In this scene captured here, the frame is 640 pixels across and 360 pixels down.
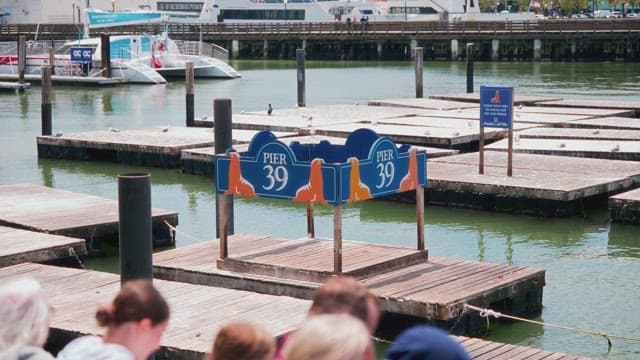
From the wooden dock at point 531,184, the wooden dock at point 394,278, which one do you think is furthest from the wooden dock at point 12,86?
the wooden dock at point 394,278

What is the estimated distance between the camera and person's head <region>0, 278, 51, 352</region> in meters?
4.09

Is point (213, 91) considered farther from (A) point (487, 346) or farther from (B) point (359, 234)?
(A) point (487, 346)

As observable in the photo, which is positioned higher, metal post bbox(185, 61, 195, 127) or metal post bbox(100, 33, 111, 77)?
metal post bbox(100, 33, 111, 77)

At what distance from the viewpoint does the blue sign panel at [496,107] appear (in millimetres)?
16531

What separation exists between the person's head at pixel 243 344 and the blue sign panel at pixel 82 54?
45.8m

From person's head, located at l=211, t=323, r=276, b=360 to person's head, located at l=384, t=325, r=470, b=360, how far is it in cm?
42

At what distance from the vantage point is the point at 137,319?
4.26 metres

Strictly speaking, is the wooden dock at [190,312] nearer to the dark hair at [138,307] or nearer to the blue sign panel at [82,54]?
the dark hair at [138,307]

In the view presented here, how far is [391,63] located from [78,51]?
86.3ft

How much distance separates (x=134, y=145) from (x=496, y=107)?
312 inches

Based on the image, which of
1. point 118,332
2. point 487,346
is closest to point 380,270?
Result: point 487,346

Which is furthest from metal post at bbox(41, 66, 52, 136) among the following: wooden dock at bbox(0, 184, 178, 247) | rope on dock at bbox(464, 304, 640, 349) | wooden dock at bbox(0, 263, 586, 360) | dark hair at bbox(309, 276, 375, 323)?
dark hair at bbox(309, 276, 375, 323)

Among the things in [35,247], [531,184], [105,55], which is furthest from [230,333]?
[105,55]

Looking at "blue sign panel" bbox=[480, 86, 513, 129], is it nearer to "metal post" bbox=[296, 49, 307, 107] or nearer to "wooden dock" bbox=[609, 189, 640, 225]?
"wooden dock" bbox=[609, 189, 640, 225]
